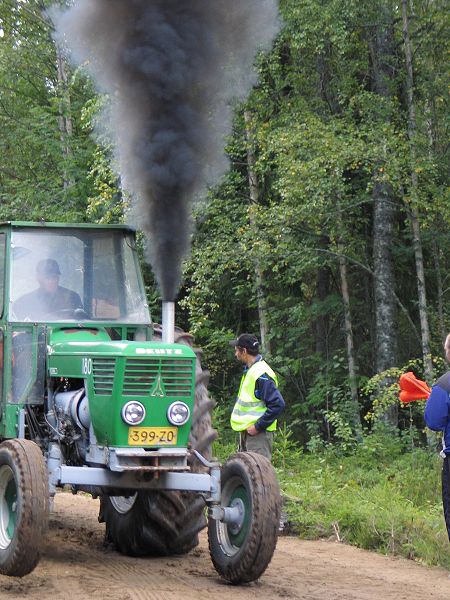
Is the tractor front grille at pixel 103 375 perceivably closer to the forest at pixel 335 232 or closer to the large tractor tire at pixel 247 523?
the large tractor tire at pixel 247 523

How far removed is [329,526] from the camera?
356 inches

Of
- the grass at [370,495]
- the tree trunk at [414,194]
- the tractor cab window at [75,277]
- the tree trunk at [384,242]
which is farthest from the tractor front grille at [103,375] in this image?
the tree trunk at [384,242]

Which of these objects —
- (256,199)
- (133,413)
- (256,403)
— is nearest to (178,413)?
(133,413)

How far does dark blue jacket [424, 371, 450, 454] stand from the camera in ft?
24.1

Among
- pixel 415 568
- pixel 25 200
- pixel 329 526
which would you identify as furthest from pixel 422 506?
pixel 25 200

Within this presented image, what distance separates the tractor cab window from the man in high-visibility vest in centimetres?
127

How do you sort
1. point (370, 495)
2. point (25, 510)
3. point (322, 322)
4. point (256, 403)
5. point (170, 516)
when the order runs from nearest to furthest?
point (25, 510)
point (170, 516)
point (256, 403)
point (370, 495)
point (322, 322)

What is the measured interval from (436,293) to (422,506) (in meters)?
6.45

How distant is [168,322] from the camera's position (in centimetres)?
734

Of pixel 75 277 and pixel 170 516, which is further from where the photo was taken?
pixel 75 277

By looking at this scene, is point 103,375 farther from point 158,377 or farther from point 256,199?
point 256,199

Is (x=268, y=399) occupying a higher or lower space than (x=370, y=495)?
higher

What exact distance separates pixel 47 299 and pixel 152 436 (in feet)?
5.32

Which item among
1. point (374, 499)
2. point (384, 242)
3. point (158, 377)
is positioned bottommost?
point (374, 499)
